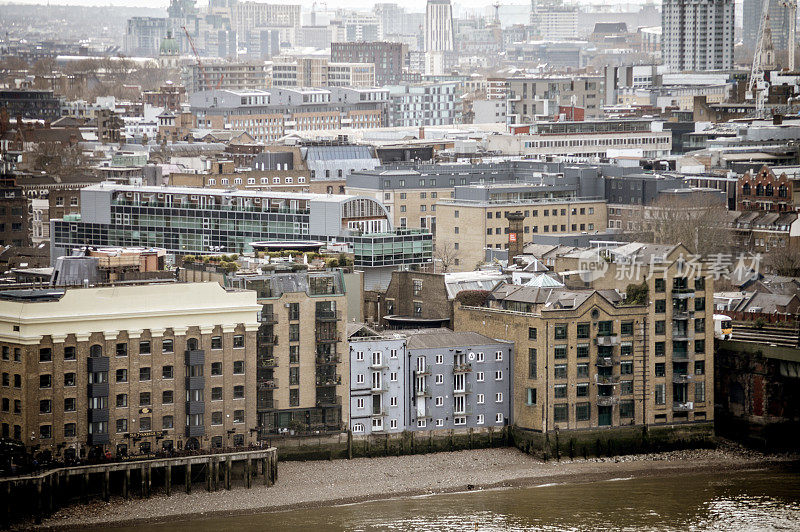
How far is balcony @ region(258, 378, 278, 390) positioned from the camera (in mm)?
65938

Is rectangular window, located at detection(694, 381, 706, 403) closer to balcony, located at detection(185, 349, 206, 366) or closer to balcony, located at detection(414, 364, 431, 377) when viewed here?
balcony, located at detection(414, 364, 431, 377)

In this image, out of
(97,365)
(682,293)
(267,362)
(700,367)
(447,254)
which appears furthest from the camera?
(447,254)

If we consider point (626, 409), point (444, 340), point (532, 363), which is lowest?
point (626, 409)

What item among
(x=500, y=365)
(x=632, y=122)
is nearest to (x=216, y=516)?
(x=500, y=365)

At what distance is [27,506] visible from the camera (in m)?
59.3

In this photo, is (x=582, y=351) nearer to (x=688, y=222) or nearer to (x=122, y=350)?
(x=122, y=350)

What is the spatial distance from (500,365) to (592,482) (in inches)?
232

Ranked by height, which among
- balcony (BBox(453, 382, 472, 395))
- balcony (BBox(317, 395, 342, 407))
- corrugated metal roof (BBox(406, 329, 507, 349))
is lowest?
balcony (BBox(317, 395, 342, 407))

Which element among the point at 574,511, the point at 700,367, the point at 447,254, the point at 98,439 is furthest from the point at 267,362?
the point at 447,254

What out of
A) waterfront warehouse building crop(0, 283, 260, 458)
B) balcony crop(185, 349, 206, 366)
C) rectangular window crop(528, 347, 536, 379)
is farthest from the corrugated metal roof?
balcony crop(185, 349, 206, 366)

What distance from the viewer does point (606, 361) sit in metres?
68.9

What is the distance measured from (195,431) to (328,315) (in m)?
6.69

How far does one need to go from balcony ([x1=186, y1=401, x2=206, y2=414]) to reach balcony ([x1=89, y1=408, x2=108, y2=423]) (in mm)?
2940

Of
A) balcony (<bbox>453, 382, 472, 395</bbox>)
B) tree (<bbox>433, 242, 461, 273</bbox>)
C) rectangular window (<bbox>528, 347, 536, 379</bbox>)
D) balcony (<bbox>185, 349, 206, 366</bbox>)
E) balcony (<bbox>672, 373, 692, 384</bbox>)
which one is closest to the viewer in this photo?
balcony (<bbox>185, 349, 206, 366</bbox>)
